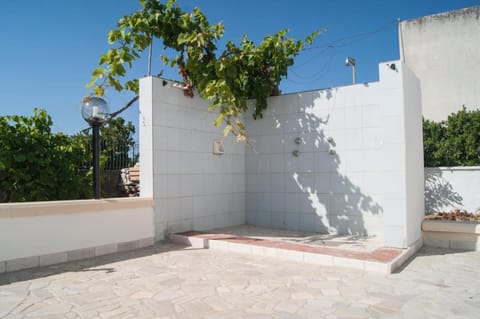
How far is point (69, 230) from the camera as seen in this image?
451cm

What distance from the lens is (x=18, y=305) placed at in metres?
2.94

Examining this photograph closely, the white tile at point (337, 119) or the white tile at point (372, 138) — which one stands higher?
the white tile at point (337, 119)

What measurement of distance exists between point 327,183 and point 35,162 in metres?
4.99

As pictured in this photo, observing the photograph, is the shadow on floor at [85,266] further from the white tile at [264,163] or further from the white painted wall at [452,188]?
the white painted wall at [452,188]

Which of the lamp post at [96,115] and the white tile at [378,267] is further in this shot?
the lamp post at [96,115]

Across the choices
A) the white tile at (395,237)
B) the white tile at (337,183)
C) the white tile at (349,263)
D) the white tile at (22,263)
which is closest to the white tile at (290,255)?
the white tile at (349,263)

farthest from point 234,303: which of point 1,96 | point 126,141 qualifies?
point 1,96

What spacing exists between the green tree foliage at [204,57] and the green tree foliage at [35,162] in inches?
54.6

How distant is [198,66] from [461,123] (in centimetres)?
691

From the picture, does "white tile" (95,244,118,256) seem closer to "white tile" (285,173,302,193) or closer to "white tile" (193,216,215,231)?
"white tile" (193,216,215,231)

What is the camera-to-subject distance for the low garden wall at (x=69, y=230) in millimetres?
4008

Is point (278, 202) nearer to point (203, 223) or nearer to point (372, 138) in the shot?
point (203, 223)

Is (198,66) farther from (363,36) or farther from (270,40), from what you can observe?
(363,36)

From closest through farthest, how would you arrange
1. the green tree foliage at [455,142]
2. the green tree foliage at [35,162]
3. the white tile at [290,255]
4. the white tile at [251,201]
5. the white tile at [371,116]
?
the white tile at [290,255] → the green tree foliage at [35,162] → the white tile at [371,116] → the white tile at [251,201] → the green tree foliage at [455,142]
